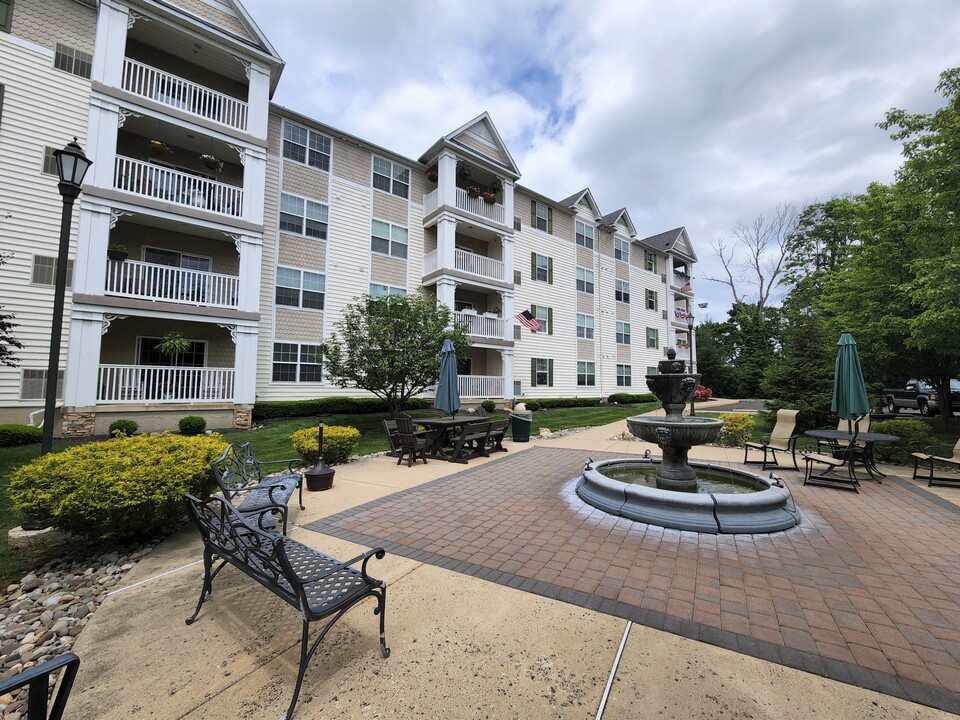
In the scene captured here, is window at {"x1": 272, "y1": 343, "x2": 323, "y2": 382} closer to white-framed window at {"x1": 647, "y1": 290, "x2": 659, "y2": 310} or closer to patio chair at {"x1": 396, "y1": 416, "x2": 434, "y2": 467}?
patio chair at {"x1": 396, "y1": 416, "x2": 434, "y2": 467}

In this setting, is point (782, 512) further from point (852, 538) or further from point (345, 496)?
point (345, 496)

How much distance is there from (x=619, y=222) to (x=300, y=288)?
75.6 feet

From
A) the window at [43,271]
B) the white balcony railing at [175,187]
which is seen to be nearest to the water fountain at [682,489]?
the white balcony railing at [175,187]

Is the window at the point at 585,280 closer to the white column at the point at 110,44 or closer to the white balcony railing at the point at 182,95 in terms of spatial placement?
the white balcony railing at the point at 182,95

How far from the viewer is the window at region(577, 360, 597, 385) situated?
2567 centimetres

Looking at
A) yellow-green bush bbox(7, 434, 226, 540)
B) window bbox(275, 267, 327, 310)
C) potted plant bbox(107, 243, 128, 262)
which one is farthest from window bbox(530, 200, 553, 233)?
yellow-green bush bbox(7, 434, 226, 540)

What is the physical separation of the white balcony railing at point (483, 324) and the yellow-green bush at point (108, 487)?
1422 cm

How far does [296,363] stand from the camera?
51.7 ft

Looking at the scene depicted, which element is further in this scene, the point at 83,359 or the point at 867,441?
the point at 83,359

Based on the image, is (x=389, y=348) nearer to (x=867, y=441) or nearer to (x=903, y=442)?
(x=867, y=441)

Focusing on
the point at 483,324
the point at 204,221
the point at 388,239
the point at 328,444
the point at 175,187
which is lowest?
the point at 328,444

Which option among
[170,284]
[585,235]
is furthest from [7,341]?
[585,235]

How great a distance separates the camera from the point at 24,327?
1092 centimetres

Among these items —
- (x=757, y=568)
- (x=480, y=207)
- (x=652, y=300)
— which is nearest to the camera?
(x=757, y=568)
